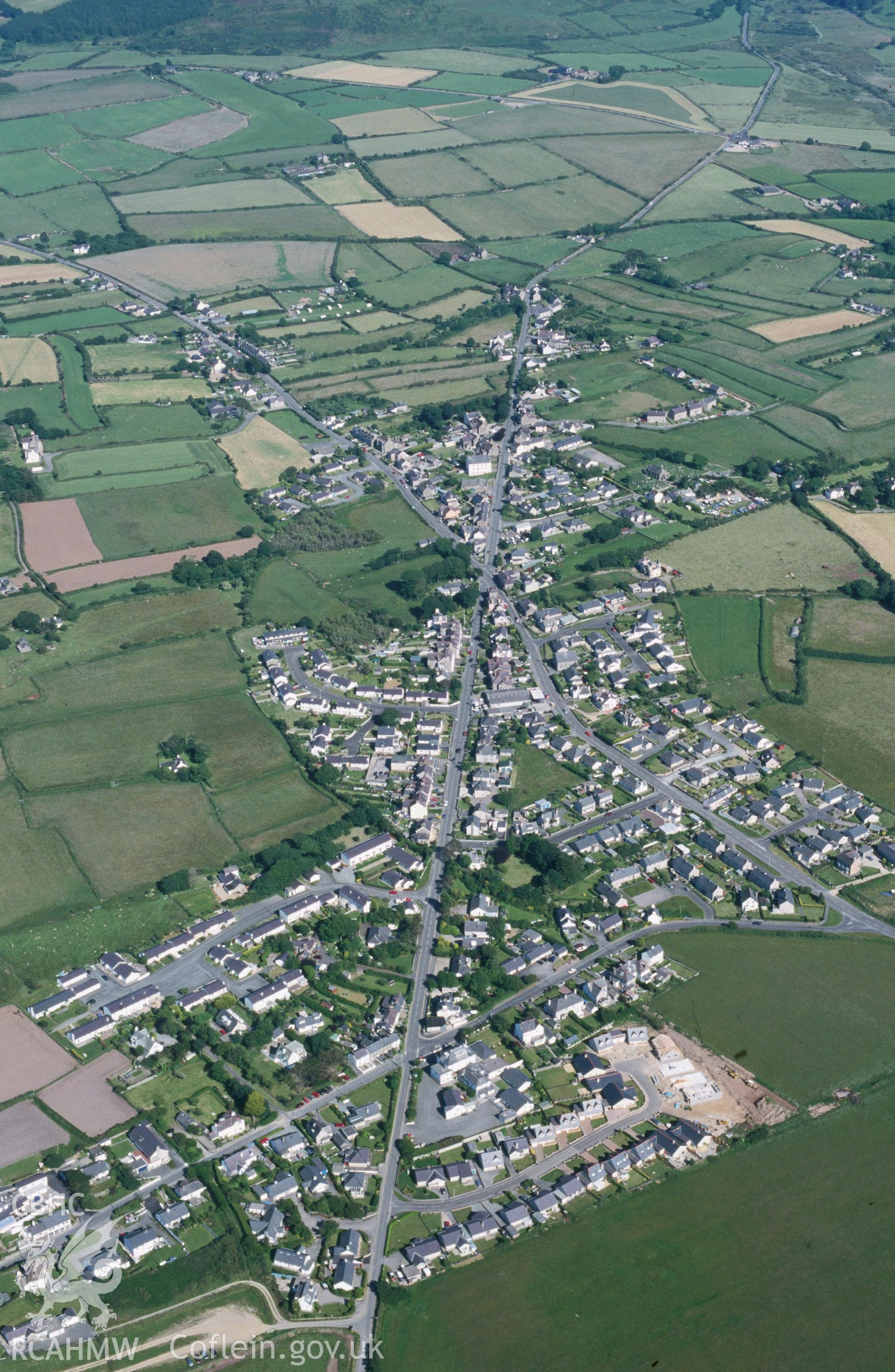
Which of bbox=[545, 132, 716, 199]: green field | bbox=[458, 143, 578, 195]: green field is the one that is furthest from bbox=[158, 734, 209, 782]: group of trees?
bbox=[545, 132, 716, 199]: green field

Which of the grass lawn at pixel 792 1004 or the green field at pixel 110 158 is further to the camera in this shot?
the green field at pixel 110 158

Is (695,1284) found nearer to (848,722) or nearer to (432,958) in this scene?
(432,958)

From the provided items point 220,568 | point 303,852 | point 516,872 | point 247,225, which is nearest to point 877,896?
point 516,872

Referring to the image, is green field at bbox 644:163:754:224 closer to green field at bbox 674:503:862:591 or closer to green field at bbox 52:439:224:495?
green field at bbox 52:439:224:495

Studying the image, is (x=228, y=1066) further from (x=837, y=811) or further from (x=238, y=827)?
(x=837, y=811)

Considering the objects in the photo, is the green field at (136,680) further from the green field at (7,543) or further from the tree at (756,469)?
the tree at (756,469)

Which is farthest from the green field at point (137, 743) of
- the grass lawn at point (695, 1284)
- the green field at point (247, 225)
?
the green field at point (247, 225)
